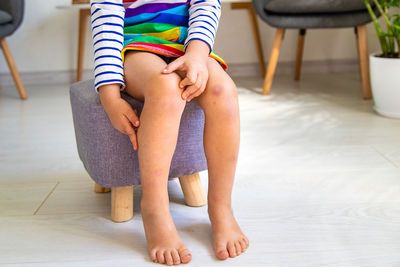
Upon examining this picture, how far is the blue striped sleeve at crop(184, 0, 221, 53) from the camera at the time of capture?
2.82ft

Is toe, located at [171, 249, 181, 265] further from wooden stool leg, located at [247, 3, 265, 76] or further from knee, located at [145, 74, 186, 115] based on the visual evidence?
wooden stool leg, located at [247, 3, 265, 76]

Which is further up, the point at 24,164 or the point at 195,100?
the point at 195,100

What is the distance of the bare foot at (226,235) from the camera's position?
793 mm

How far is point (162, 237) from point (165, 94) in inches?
10.0

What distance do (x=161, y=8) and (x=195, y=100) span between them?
8.5 inches

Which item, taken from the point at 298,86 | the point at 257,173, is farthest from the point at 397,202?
the point at 298,86

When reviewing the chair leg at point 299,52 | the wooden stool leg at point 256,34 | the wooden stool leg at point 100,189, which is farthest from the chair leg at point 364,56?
the wooden stool leg at point 100,189

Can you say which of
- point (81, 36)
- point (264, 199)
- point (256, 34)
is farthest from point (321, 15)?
point (81, 36)

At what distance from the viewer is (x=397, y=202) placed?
38.6 inches

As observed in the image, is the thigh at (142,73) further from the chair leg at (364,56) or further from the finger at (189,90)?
the chair leg at (364,56)

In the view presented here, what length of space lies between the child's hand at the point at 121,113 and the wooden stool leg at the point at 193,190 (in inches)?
8.5

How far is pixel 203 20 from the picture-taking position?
0.87 metres

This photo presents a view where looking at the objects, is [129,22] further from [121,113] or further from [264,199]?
[264,199]

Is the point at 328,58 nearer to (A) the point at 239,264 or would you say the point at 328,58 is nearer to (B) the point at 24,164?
(B) the point at 24,164
